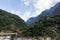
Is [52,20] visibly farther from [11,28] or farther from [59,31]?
[11,28]

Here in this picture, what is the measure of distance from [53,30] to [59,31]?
0.46 meters

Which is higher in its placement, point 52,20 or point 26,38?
point 52,20

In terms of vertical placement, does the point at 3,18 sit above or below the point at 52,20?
above

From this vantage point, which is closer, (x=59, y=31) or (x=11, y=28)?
(x=59, y=31)

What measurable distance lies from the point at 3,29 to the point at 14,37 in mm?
2469

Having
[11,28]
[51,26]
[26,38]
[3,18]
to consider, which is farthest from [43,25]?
[3,18]

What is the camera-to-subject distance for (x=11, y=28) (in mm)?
17188

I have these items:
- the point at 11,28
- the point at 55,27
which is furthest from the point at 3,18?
the point at 55,27

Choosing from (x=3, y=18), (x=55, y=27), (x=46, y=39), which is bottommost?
(x=46, y=39)

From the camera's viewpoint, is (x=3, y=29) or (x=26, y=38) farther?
(x=3, y=29)

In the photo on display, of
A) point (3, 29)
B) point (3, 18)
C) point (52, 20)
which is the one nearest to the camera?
point (52, 20)

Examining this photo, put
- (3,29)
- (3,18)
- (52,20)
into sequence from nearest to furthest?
(52,20), (3,29), (3,18)

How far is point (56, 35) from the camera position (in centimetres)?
1489

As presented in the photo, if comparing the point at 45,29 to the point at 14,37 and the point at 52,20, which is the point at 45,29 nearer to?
the point at 52,20
